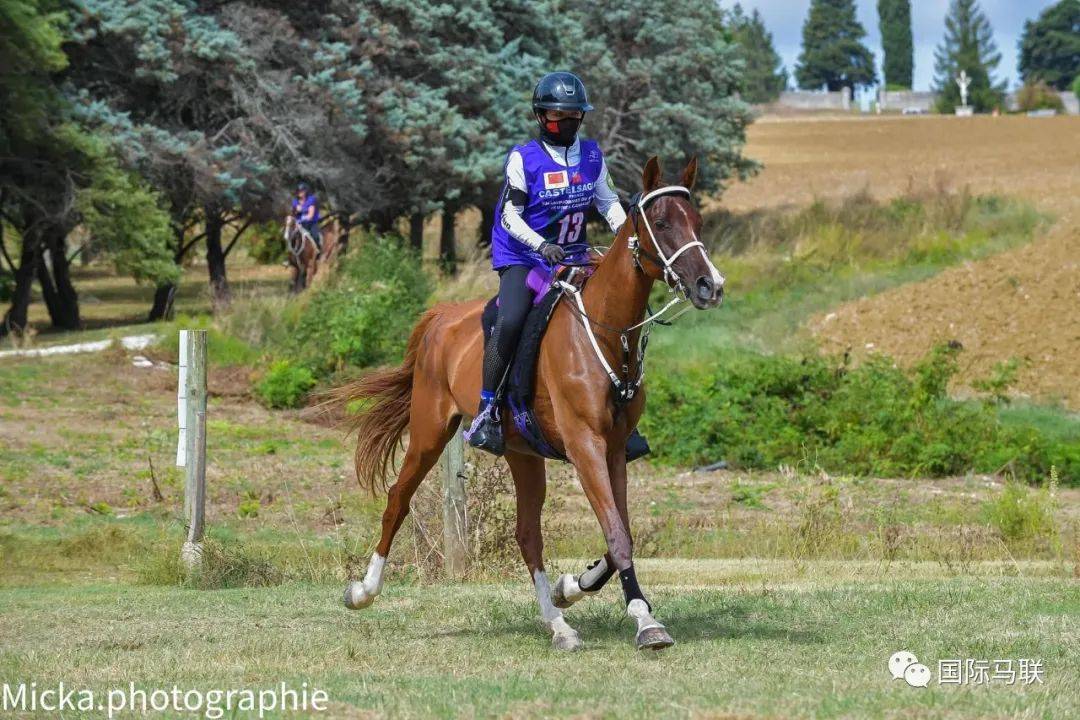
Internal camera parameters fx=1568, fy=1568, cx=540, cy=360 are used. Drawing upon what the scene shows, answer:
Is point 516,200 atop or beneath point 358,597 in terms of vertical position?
atop

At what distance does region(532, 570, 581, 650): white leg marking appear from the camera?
8.98 m

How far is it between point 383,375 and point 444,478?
1.27 metres

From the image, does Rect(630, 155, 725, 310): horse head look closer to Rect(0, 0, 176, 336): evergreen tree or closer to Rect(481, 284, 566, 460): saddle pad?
Rect(481, 284, 566, 460): saddle pad

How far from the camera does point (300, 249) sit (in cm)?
3316

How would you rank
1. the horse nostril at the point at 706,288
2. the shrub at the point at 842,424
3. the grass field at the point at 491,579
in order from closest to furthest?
the grass field at the point at 491,579 < the horse nostril at the point at 706,288 < the shrub at the point at 842,424

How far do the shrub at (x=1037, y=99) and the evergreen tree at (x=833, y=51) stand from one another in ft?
154

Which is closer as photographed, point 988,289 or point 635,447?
point 635,447

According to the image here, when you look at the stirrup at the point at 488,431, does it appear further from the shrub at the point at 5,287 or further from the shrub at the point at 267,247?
the shrub at the point at 267,247

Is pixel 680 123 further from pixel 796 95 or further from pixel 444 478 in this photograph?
pixel 796 95

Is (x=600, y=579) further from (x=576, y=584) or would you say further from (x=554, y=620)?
(x=554, y=620)

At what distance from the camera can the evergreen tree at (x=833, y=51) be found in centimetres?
17738

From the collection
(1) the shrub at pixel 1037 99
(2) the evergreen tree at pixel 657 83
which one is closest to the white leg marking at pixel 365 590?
(2) the evergreen tree at pixel 657 83

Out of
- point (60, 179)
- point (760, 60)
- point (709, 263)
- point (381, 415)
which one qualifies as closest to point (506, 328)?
point (709, 263)

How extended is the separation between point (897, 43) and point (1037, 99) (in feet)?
197
